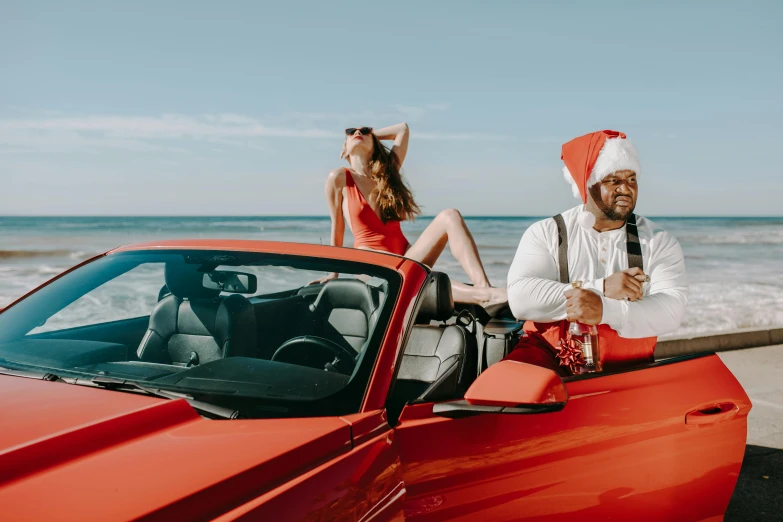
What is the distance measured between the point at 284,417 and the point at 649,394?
1.36m

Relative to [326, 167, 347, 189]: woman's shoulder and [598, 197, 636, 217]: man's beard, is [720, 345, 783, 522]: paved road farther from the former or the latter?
[326, 167, 347, 189]: woman's shoulder

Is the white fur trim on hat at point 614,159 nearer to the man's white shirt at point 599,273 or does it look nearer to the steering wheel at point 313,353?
the man's white shirt at point 599,273

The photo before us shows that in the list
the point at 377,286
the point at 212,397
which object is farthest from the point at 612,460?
the point at 212,397

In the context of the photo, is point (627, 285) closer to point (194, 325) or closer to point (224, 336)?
point (224, 336)

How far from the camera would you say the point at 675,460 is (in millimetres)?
2512

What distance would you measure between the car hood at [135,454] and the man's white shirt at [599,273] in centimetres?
132

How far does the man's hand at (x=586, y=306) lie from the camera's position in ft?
9.25

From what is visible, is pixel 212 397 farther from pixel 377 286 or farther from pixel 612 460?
pixel 612 460

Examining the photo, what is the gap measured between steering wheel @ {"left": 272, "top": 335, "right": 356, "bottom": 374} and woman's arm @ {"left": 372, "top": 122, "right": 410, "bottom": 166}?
3.60m

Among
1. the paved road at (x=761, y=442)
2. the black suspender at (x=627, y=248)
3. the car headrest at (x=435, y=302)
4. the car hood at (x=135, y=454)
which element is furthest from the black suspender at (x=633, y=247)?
the car hood at (x=135, y=454)

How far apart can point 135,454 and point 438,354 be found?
157 centimetres

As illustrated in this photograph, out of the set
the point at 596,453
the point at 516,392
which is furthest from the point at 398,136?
Result: the point at 516,392

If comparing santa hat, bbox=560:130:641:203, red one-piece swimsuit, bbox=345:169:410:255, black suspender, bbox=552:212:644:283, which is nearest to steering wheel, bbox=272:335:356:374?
black suspender, bbox=552:212:644:283

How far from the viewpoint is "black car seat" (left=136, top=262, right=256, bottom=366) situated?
2.53 metres
